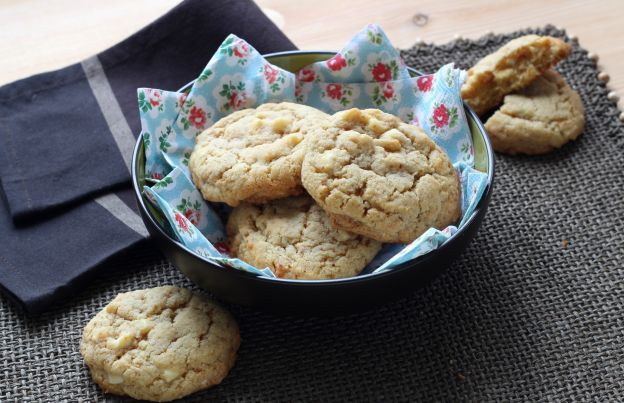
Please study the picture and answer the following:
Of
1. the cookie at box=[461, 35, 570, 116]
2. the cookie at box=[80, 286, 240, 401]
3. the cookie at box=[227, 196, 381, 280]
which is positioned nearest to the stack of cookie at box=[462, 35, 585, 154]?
the cookie at box=[461, 35, 570, 116]

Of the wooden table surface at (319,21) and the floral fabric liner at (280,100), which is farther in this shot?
the wooden table surface at (319,21)

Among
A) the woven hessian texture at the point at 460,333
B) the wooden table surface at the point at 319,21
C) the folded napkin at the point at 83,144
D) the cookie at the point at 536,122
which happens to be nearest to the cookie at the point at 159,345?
the woven hessian texture at the point at 460,333

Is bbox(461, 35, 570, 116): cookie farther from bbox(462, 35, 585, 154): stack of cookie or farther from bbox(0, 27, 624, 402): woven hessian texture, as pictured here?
bbox(0, 27, 624, 402): woven hessian texture

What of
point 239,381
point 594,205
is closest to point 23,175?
point 239,381

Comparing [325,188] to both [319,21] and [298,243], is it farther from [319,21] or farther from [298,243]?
[319,21]

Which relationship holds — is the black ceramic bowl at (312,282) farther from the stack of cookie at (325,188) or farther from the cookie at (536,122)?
the cookie at (536,122)

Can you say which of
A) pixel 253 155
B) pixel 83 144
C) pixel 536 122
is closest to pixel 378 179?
pixel 253 155
